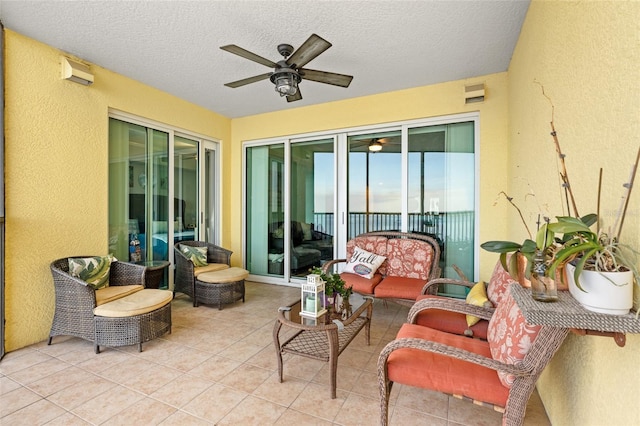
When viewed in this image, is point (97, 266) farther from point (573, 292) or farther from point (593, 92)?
point (593, 92)

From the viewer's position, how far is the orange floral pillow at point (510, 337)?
135 cm

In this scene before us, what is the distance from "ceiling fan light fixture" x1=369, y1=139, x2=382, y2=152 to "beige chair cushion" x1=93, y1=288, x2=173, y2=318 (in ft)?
10.3

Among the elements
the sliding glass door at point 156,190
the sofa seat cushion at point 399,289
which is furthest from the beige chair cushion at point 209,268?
the sofa seat cushion at point 399,289

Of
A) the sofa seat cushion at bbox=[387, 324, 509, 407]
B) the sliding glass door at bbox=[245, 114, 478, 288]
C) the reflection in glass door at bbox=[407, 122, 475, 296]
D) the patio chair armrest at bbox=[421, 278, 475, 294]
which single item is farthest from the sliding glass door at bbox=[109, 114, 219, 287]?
the sofa seat cushion at bbox=[387, 324, 509, 407]

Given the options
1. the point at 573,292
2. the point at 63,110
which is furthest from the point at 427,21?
the point at 63,110

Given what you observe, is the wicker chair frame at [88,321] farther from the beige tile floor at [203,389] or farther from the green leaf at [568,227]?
the green leaf at [568,227]

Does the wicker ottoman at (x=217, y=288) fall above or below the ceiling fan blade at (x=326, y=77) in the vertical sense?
below

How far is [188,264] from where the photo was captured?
12.7 ft

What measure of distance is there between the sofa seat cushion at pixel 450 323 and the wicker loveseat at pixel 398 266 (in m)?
0.71

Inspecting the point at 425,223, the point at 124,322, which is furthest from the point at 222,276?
the point at 425,223

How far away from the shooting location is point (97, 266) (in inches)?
116

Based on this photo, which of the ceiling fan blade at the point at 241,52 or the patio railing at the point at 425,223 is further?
the patio railing at the point at 425,223

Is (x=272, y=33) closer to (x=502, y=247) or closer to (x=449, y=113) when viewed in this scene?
(x=449, y=113)

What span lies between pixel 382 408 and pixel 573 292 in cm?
106
